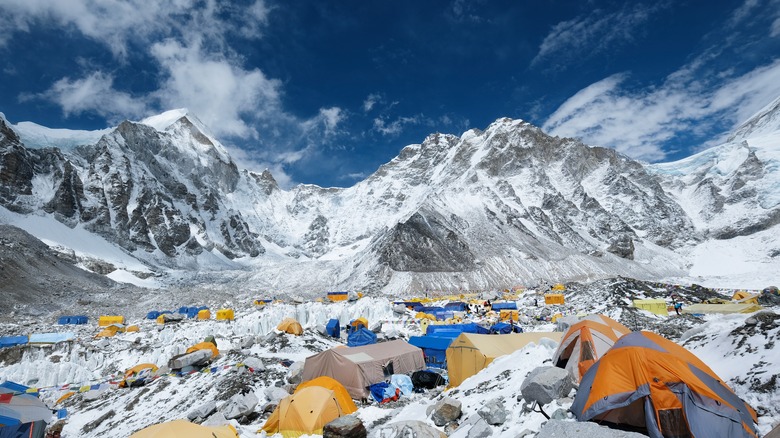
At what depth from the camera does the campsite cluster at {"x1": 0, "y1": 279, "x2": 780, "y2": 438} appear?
661cm

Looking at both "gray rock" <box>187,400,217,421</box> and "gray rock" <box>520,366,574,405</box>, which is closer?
"gray rock" <box>520,366,574,405</box>

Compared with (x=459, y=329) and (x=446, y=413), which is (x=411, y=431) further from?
(x=459, y=329)

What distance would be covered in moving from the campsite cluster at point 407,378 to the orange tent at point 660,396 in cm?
2

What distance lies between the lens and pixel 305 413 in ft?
38.9

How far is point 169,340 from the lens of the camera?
2802 centimetres

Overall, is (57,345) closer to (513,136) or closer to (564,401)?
(564,401)

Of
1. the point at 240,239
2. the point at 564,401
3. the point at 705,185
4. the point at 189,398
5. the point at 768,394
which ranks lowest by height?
the point at 189,398

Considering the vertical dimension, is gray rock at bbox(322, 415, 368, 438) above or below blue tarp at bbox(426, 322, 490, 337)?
below

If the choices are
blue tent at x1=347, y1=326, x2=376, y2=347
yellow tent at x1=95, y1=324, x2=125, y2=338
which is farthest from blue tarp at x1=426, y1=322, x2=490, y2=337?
yellow tent at x1=95, y1=324, x2=125, y2=338

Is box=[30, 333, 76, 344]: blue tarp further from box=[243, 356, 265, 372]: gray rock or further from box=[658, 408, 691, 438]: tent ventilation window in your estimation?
box=[658, 408, 691, 438]: tent ventilation window

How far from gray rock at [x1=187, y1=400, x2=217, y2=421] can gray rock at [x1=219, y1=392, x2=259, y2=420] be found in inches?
11.4

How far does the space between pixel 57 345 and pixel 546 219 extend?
11669 cm

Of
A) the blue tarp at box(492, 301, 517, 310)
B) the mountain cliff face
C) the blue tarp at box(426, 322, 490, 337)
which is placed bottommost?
the blue tarp at box(426, 322, 490, 337)

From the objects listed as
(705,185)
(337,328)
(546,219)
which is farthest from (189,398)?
(705,185)
